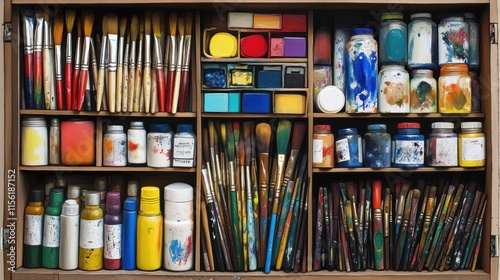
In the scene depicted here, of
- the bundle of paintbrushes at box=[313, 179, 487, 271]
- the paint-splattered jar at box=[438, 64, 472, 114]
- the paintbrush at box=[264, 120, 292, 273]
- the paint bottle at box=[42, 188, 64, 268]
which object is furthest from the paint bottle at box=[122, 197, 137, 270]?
the paint-splattered jar at box=[438, 64, 472, 114]

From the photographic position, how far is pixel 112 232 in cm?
217

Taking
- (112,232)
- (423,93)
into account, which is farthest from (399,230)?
(112,232)

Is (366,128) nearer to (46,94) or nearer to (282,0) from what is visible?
(282,0)

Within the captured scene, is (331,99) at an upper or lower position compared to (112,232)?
upper

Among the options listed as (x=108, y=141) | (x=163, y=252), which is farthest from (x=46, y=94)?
(x=163, y=252)

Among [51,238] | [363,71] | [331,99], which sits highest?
[363,71]

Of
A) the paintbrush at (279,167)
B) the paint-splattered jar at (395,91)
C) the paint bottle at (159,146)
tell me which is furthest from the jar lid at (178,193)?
the paint-splattered jar at (395,91)

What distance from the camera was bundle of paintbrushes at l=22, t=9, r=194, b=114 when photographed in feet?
7.17

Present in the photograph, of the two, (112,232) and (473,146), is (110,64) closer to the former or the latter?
(112,232)

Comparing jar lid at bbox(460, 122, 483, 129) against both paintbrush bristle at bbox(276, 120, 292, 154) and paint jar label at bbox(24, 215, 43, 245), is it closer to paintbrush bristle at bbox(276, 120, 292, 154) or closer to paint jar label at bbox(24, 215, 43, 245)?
paintbrush bristle at bbox(276, 120, 292, 154)

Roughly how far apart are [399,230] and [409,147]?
321mm

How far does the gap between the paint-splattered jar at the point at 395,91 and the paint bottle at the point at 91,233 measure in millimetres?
1135

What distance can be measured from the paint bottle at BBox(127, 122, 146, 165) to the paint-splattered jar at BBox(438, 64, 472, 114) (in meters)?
1.14

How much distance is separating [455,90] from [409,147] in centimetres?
27
